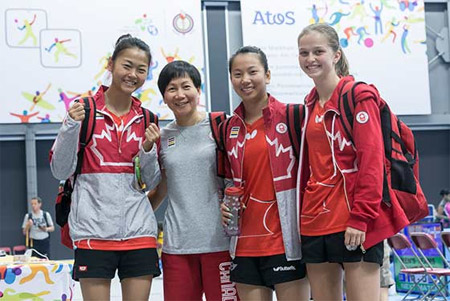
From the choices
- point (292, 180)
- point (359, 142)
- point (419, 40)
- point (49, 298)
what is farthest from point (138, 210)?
point (419, 40)

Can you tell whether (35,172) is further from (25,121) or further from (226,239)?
(226,239)

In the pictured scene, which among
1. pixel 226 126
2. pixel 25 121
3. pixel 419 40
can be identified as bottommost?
pixel 226 126

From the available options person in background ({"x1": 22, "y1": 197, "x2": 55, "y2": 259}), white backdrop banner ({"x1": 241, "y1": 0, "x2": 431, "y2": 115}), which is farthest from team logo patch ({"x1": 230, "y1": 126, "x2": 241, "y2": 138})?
white backdrop banner ({"x1": 241, "y1": 0, "x2": 431, "y2": 115})

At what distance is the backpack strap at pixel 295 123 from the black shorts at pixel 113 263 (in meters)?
0.84

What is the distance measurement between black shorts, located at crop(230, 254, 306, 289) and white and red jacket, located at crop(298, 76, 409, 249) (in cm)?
41

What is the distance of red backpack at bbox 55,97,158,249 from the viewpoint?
3129 mm

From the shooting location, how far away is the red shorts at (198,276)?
10.7 ft

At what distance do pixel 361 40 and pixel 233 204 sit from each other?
11.9 m

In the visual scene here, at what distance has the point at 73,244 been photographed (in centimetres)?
316

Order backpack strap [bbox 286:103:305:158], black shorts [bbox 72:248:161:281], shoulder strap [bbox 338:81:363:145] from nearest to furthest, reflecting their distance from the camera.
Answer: shoulder strap [bbox 338:81:363:145], black shorts [bbox 72:248:161:281], backpack strap [bbox 286:103:305:158]

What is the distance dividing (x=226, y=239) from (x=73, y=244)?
0.73 meters

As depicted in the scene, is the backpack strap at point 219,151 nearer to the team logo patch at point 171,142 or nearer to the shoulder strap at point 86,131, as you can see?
the team logo patch at point 171,142

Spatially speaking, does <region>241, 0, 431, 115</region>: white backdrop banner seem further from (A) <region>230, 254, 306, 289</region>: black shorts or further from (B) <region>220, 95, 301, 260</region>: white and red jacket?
(A) <region>230, 254, 306, 289</region>: black shorts

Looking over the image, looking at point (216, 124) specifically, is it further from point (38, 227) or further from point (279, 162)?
point (38, 227)
